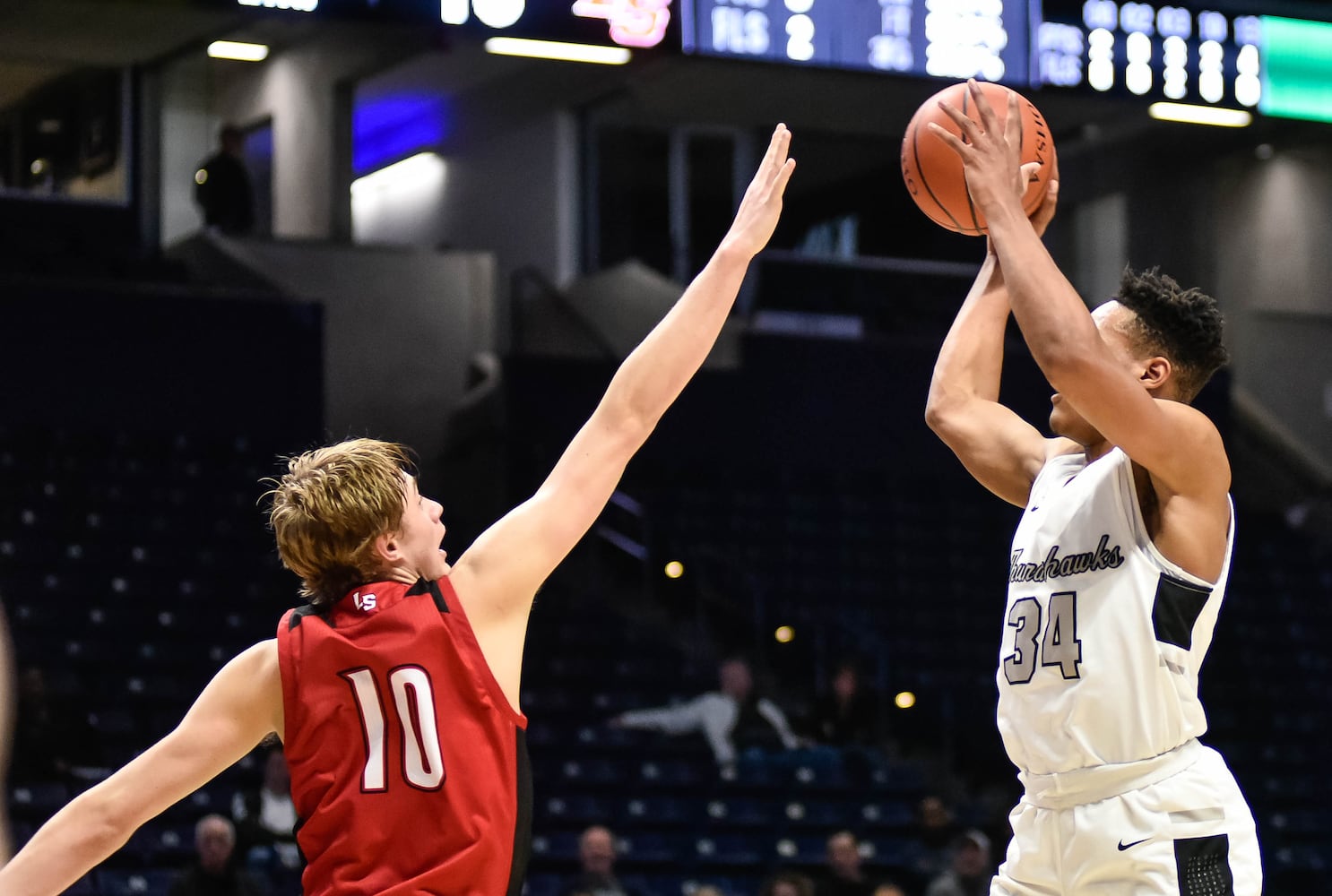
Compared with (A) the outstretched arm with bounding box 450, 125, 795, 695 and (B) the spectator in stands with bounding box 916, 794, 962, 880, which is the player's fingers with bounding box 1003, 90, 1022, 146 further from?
(B) the spectator in stands with bounding box 916, 794, 962, 880

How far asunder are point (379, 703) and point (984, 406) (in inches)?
59.5

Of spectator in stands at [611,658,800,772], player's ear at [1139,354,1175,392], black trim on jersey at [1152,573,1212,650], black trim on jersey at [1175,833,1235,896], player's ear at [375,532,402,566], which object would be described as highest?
player's ear at [1139,354,1175,392]

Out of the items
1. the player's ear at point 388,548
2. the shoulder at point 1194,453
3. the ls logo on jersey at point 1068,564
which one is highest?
the shoulder at point 1194,453

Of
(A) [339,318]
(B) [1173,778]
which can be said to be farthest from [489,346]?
(B) [1173,778]

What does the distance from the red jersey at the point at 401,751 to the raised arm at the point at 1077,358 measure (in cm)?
97

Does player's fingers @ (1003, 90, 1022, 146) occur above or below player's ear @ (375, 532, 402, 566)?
above

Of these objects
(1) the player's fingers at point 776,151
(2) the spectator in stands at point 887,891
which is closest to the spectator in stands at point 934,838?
(2) the spectator in stands at point 887,891

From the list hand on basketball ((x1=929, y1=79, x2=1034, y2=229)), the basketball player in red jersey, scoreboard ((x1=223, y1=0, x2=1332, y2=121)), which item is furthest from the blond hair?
scoreboard ((x1=223, y1=0, x2=1332, y2=121))

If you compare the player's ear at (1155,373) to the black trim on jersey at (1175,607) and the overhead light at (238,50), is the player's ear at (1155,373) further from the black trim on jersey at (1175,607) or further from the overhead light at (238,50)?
the overhead light at (238,50)

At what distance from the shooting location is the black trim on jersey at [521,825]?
2365mm

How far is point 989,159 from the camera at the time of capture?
9.66 ft

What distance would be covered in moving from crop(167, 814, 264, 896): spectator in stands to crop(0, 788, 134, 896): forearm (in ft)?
16.7

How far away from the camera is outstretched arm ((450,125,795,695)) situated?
2377 millimetres

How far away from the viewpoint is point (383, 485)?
93.4 inches
